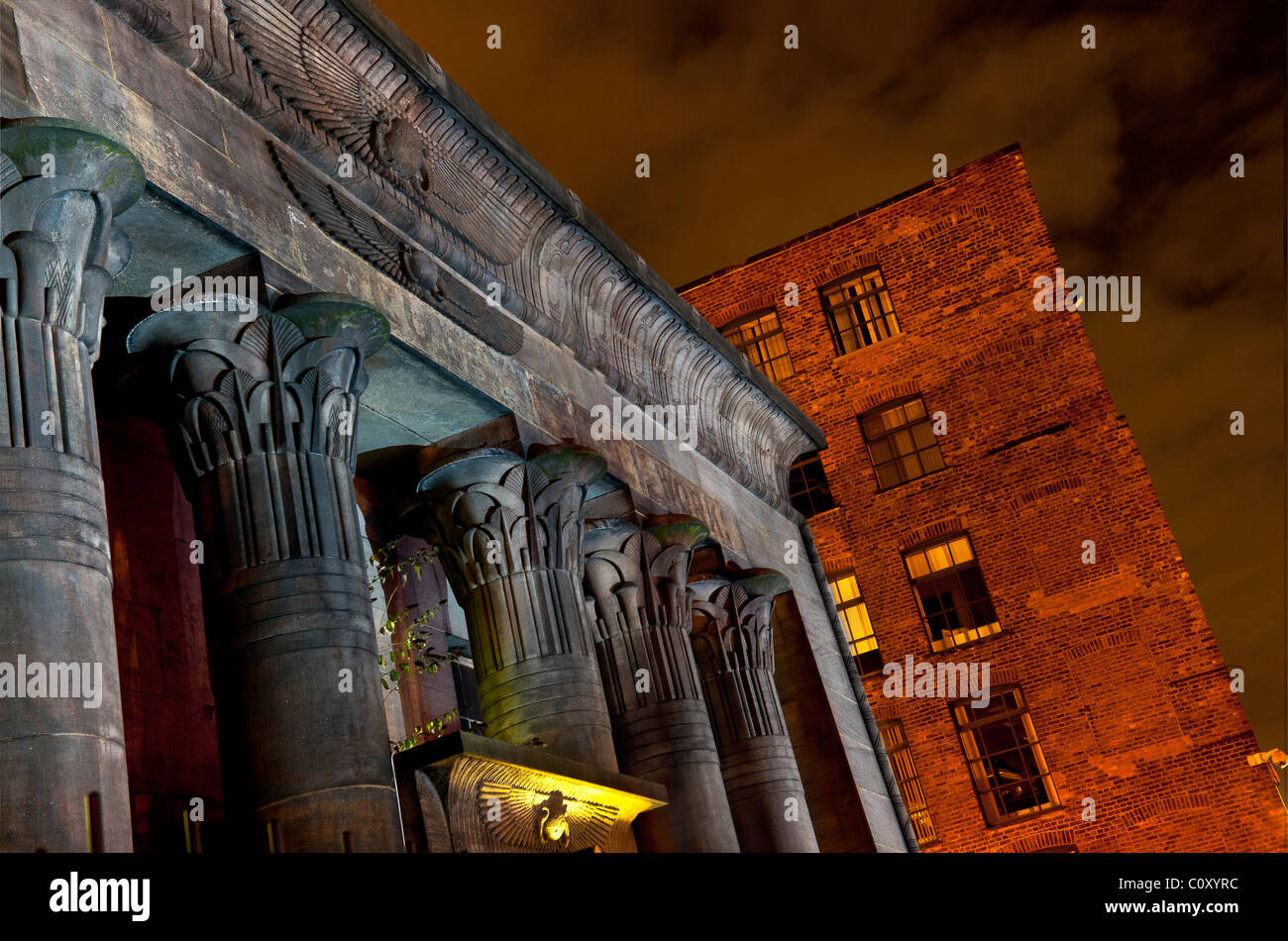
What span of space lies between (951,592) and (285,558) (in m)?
22.4

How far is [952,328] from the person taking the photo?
97.7 ft

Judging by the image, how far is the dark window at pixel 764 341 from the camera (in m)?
31.6

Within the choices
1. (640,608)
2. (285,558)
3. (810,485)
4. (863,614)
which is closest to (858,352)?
(810,485)

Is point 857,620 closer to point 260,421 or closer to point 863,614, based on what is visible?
point 863,614

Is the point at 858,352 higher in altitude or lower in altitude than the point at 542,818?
higher

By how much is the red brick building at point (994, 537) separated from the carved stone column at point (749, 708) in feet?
45.1

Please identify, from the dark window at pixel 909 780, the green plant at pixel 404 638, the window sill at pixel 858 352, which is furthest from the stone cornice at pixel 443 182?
the window sill at pixel 858 352

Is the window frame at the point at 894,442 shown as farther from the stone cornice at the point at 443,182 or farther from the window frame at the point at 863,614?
the stone cornice at the point at 443,182

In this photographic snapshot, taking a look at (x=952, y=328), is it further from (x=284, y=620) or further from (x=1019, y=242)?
(x=284, y=620)

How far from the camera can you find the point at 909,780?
27188mm

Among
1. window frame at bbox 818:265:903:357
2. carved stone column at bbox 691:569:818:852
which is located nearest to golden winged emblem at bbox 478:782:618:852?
carved stone column at bbox 691:569:818:852

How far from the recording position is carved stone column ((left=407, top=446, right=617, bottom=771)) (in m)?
9.29

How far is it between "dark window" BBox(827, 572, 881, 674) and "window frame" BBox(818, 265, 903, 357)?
5139mm
